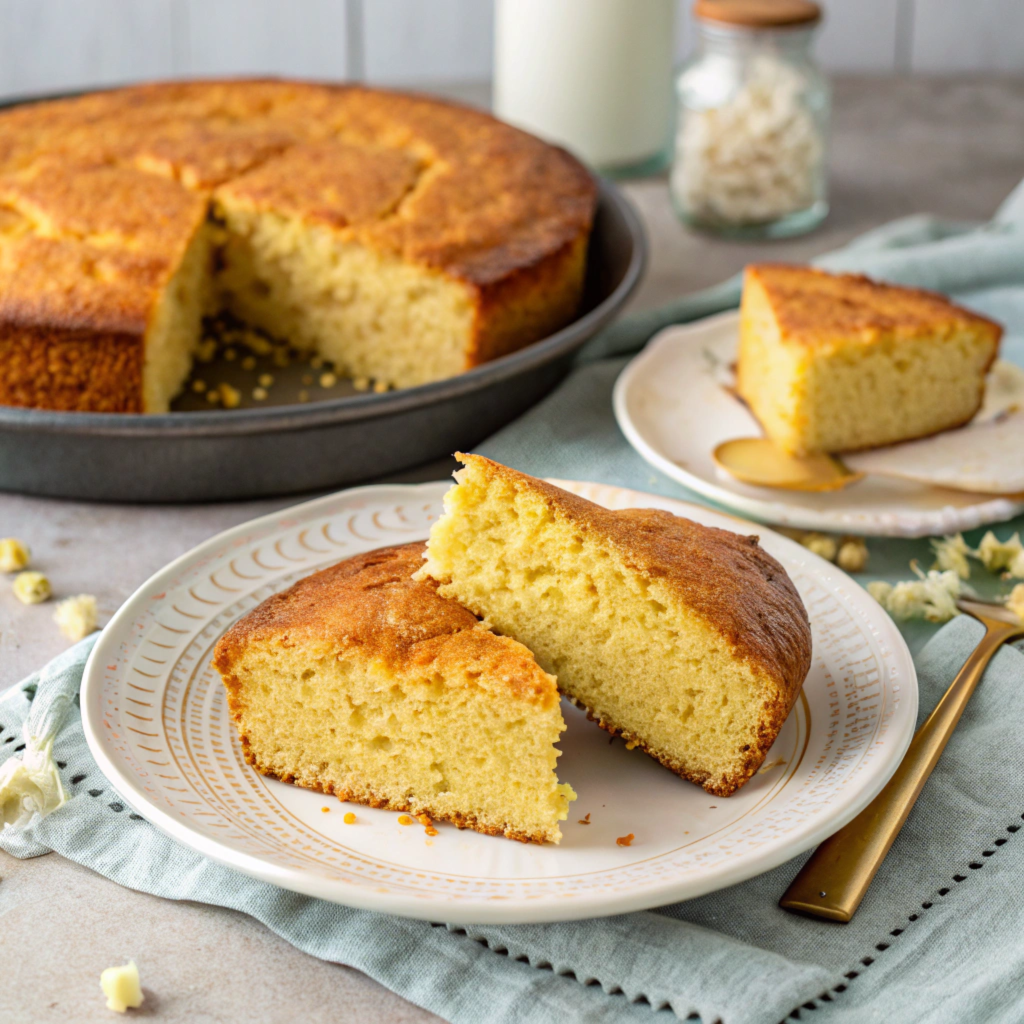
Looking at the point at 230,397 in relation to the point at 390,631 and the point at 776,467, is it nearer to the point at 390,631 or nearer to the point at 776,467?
the point at 776,467

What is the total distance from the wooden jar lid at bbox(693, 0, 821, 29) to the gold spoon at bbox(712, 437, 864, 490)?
4.93 feet

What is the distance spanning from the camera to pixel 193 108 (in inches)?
147

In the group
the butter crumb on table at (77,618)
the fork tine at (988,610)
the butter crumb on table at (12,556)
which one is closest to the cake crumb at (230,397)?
the butter crumb on table at (12,556)

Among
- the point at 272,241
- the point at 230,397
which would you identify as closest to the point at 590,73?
the point at 272,241

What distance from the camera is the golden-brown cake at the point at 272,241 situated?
2762 millimetres

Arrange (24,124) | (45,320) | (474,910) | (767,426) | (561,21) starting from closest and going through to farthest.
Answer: (474,910), (45,320), (767,426), (24,124), (561,21)

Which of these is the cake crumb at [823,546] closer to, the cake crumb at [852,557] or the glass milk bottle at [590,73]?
the cake crumb at [852,557]

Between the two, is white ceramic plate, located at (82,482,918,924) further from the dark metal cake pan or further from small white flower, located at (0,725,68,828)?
the dark metal cake pan

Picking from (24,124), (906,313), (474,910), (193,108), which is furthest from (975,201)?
(474,910)

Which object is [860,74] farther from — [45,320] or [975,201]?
[45,320]

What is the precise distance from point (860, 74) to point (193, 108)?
3.37 meters

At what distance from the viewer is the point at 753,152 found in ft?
12.6

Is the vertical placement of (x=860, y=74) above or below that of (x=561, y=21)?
below

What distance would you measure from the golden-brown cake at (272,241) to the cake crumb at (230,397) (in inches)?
4.8
